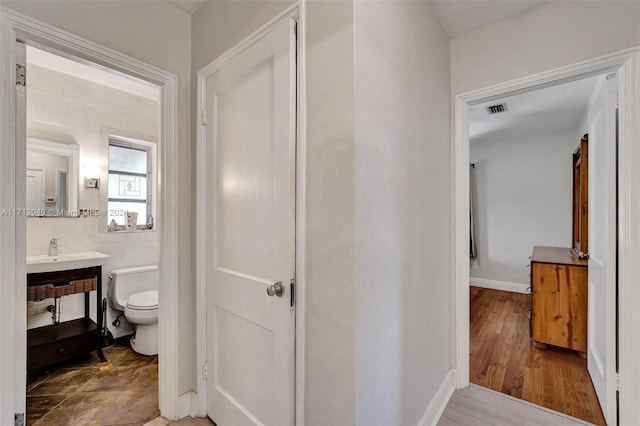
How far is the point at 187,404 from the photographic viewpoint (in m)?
1.72

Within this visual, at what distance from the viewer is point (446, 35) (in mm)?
1944

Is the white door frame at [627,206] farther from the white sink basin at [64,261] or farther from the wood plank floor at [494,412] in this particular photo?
the white sink basin at [64,261]

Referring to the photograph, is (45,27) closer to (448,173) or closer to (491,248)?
(448,173)

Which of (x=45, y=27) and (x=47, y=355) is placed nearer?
(x=45, y=27)

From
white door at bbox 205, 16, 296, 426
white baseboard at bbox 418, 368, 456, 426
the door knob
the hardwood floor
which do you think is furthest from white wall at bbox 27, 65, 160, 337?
the hardwood floor

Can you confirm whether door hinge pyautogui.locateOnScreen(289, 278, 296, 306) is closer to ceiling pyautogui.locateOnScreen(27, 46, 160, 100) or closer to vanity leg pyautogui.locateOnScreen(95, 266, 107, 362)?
ceiling pyautogui.locateOnScreen(27, 46, 160, 100)

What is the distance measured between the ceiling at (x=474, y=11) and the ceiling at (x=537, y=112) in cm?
62

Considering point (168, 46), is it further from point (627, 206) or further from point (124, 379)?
point (627, 206)

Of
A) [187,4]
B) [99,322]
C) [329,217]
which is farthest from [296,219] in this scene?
[99,322]

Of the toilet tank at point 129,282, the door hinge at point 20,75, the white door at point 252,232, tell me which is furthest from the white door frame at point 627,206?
the toilet tank at point 129,282

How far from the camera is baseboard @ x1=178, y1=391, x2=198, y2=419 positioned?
1698 millimetres

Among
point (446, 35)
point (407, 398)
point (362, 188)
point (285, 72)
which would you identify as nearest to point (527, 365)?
point (407, 398)

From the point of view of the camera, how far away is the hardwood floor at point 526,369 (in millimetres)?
1867

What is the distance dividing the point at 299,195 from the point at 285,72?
522mm
